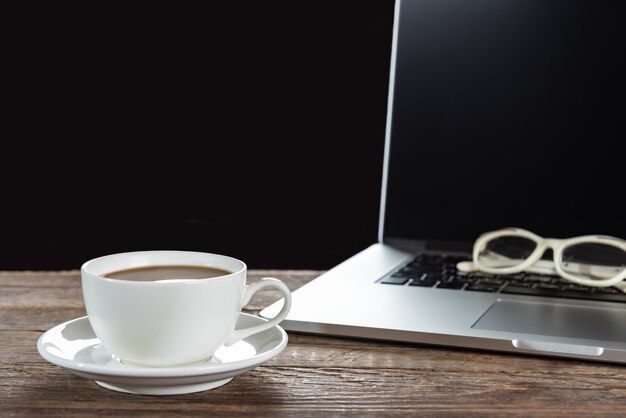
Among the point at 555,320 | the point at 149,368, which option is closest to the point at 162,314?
the point at 149,368

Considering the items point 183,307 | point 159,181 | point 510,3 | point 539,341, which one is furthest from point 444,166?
point 183,307

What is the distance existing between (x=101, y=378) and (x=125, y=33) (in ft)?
3.50

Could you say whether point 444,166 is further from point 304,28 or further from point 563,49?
point 304,28

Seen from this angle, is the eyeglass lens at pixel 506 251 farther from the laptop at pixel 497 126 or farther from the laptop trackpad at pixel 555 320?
the laptop trackpad at pixel 555 320

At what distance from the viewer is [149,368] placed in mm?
562

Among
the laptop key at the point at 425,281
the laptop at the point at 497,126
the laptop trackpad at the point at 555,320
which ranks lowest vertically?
the laptop key at the point at 425,281

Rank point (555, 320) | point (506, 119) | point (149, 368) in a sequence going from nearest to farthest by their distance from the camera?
point (149, 368) → point (555, 320) → point (506, 119)

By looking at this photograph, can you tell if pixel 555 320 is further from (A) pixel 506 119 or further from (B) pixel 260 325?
(A) pixel 506 119

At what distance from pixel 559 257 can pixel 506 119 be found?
0.40m

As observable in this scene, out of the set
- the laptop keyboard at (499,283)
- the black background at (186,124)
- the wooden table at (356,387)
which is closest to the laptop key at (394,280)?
the laptop keyboard at (499,283)

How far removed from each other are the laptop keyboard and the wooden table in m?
0.22

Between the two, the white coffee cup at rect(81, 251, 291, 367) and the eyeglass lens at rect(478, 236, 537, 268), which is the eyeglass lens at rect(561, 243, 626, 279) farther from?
the white coffee cup at rect(81, 251, 291, 367)

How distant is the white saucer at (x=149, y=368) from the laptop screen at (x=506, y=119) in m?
0.71

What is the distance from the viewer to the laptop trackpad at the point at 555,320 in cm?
74
